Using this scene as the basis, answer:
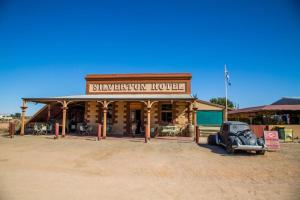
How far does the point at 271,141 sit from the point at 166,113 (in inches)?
348

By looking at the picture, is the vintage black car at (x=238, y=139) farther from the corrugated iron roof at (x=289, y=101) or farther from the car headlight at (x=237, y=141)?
the corrugated iron roof at (x=289, y=101)

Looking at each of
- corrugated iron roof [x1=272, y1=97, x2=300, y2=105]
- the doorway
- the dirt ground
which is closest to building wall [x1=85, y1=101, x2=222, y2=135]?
the doorway

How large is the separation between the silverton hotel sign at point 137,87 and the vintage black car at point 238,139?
7889 millimetres

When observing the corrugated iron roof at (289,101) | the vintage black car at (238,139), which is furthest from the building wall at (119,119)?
the corrugated iron roof at (289,101)

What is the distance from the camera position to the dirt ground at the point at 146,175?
534 cm

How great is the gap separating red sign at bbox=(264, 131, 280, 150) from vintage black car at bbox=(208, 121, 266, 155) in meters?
1.15

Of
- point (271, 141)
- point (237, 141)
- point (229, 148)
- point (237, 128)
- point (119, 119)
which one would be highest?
point (119, 119)

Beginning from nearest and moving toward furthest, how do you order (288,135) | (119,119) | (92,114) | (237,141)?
(237,141)
(288,135)
(119,119)
(92,114)

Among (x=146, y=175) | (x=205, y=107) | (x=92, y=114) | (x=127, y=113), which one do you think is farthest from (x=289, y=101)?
(x=146, y=175)

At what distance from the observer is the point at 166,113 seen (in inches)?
739

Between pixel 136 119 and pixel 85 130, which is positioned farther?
pixel 136 119

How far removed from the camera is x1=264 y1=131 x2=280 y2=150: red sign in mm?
11406

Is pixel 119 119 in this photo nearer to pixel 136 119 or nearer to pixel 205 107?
pixel 136 119

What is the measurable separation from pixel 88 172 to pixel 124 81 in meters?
14.1
